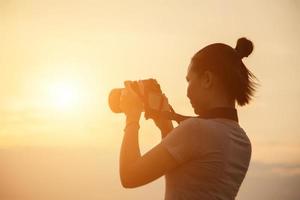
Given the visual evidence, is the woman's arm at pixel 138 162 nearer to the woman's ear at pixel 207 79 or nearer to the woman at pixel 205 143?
the woman at pixel 205 143

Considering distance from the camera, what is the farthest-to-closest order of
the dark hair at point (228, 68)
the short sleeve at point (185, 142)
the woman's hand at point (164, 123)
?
the woman's hand at point (164, 123) → the dark hair at point (228, 68) → the short sleeve at point (185, 142)

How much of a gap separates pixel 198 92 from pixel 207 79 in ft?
0.18

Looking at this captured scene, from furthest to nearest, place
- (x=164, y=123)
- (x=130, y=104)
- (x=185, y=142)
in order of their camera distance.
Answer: (x=164, y=123)
(x=130, y=104)
(x=185, y=142)

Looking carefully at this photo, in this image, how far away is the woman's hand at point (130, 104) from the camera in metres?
1.82

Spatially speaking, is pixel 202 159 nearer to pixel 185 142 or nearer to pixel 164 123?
pixel 185 142

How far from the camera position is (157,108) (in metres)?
2.01

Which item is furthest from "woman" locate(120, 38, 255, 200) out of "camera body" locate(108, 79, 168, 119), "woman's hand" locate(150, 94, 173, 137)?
"woman's hand" locate(150, 94, 173, 137)

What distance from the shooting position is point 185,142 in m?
1.61

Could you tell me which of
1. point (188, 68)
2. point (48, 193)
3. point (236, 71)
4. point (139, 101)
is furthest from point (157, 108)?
point (48, 193)

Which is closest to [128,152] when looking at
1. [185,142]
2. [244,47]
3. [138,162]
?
[138,162]

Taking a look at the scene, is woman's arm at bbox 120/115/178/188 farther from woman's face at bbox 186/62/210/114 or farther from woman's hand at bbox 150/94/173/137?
woman's hand at bbox 150/94/173/137

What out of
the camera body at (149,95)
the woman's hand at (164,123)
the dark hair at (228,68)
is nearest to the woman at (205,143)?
the dark hair at (228,68)

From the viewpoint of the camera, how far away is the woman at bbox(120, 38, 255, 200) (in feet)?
5.32

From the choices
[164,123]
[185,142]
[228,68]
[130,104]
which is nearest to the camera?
[185,142]
